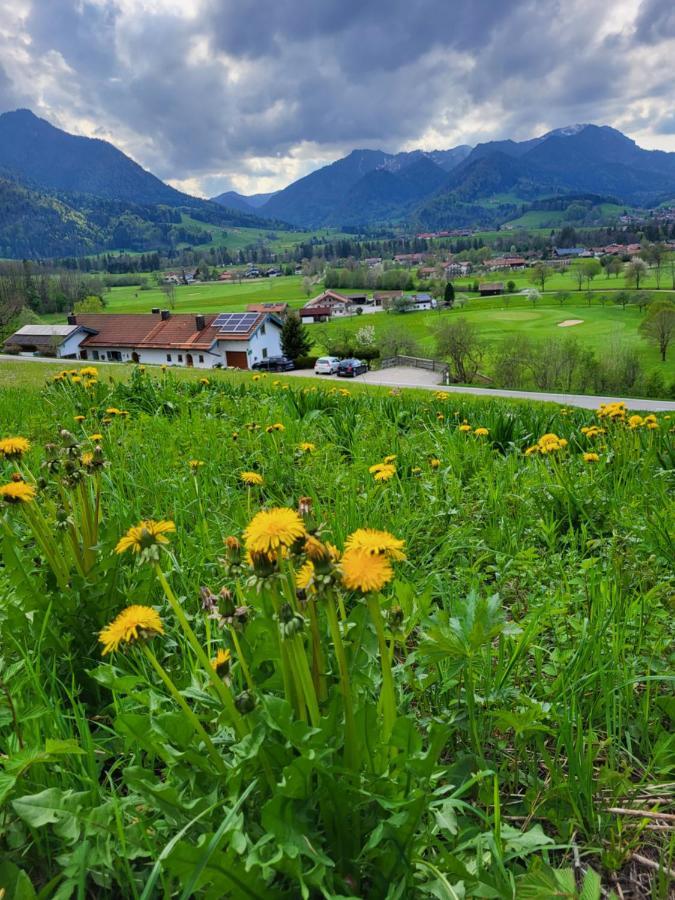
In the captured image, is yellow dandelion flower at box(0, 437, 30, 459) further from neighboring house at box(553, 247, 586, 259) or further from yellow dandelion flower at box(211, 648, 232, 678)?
neighboring house at box(553, 247, 586, 259)

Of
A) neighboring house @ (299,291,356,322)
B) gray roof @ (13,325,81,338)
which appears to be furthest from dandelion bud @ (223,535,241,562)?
neighboring house @ (299,291,356,322)

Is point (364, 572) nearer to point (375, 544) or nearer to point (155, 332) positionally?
point (375, 544)

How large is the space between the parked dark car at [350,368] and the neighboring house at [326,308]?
53.5 meters

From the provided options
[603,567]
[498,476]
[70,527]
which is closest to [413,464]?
[498,476]

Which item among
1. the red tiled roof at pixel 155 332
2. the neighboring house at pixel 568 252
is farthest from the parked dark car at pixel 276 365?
the neighboring house at pixel 568 252

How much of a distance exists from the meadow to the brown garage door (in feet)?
165

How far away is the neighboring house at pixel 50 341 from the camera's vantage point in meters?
52.6

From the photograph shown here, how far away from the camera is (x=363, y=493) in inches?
137

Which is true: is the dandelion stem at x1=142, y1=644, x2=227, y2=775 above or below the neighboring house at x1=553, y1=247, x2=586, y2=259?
below

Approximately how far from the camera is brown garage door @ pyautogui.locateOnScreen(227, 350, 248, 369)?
51.9 metres

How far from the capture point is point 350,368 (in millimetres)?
46281

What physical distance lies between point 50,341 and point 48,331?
2.98m

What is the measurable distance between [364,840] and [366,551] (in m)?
0.65

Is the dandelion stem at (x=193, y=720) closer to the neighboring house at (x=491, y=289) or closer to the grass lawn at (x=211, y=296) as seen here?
the grass lawn at (x=211, y=296)
